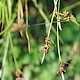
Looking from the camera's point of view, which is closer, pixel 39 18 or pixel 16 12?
pixel 16 12

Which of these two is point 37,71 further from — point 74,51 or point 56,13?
point 56,13

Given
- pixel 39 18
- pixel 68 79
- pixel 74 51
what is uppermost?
pixel 39 18

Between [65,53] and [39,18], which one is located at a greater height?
[39,18]

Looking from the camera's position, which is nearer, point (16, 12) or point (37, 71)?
point (16, 12)

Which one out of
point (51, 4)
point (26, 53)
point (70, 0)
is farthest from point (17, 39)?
point (70, 0)

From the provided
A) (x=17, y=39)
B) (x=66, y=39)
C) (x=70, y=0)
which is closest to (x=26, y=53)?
(x=17, y=39)

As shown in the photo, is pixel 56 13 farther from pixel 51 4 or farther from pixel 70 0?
pixel 70 0

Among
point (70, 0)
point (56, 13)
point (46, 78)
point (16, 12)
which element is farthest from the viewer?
point (70, 0)

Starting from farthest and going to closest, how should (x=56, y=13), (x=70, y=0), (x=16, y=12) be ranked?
(x=70, y=0) → (x=16, y=12) → (x=56, y=13)

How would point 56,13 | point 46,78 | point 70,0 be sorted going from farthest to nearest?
point 70,0, point 46,78, point 56,13
